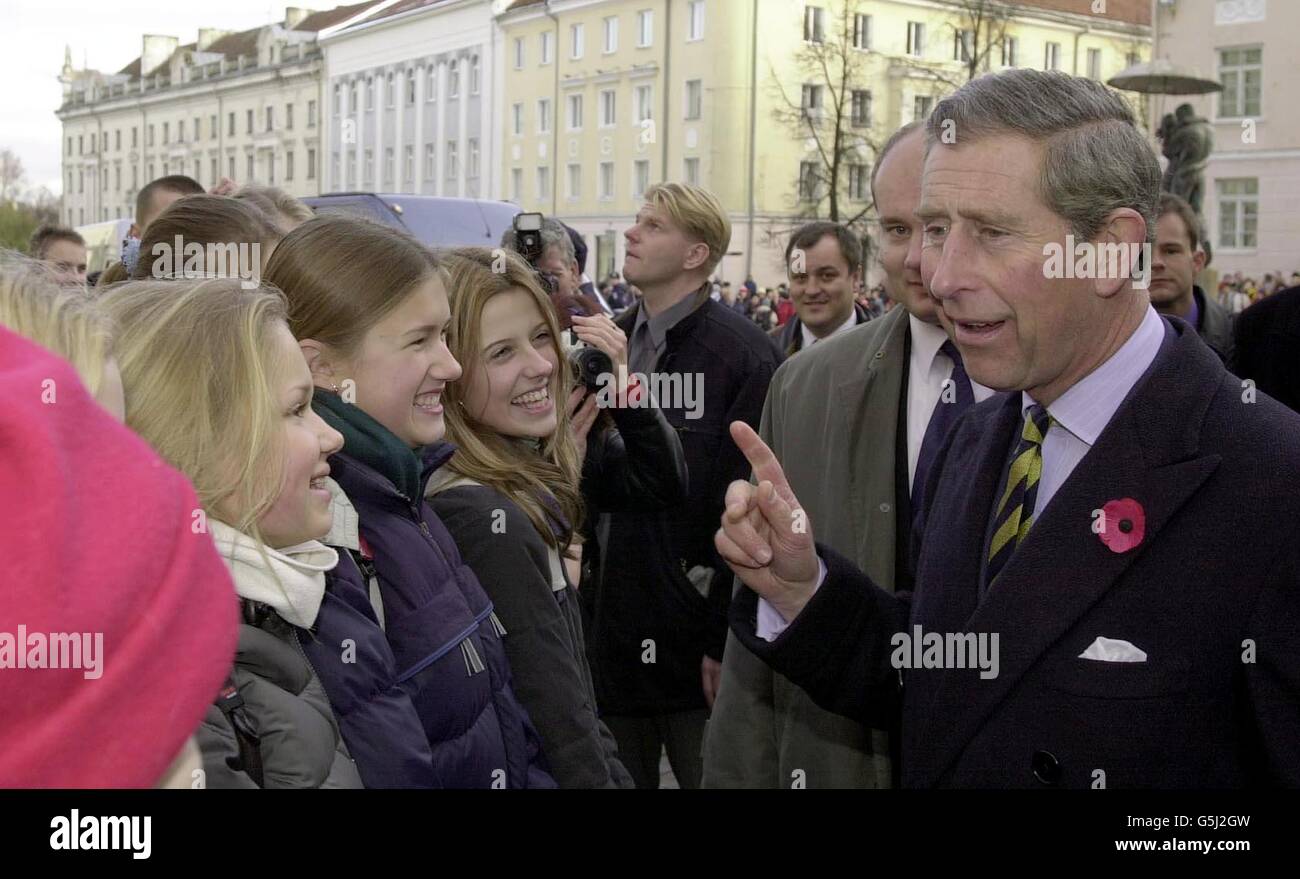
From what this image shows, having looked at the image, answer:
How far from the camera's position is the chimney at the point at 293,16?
2948 inches

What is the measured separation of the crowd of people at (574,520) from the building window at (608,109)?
50490 millimetres

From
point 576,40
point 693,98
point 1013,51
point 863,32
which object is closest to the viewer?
point 693,98

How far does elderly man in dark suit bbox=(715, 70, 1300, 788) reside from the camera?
193cm

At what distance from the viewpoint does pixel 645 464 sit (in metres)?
3.91

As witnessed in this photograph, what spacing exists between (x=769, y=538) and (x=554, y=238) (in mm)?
3212

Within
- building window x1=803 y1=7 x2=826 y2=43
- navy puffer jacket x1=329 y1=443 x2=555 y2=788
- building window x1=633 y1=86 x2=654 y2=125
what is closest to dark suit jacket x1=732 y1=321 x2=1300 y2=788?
navy puffer jacket x1=329 y1=443 x2=555 y2=788
